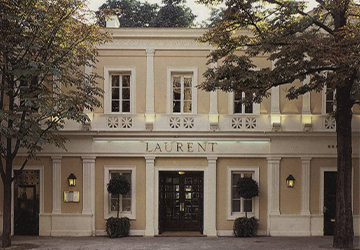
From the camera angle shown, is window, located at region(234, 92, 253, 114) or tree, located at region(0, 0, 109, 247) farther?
window, located at region(234, 92, 253, 114)

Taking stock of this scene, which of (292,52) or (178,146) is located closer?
(292,52)

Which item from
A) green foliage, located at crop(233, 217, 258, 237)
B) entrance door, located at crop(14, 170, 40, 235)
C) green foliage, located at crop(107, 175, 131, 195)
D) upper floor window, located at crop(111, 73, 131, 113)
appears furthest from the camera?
upper floor window, located at crop(111, 73, 131, 113)

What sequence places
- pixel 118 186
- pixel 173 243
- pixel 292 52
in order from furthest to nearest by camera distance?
1. pixel 118 186
2. pixel 173 243
3. pixel 292 52

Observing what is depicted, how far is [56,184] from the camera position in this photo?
18.6 metres

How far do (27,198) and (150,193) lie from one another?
4.83 m

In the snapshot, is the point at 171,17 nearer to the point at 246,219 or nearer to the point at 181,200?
the point at 181,200

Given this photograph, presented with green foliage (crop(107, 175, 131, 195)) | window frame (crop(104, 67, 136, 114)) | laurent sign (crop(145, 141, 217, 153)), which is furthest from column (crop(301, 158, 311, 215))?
window frame (crop(104, 67, 136, 114))

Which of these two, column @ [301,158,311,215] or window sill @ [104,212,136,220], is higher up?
column @ [301,158,311,215]

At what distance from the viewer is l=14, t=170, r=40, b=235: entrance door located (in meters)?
18.7

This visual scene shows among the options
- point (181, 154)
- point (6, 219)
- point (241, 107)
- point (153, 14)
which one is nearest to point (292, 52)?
point (241, 107)

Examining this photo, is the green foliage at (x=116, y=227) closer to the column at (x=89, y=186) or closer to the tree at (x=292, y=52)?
the column at (x=89, y=186)

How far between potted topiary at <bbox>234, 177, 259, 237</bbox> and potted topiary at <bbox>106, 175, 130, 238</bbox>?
4.19 metres

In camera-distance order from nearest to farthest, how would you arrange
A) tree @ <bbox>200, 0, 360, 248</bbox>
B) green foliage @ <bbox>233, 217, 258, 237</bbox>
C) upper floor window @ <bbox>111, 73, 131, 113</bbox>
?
1. tree @ <bbox>200, 0, 360, 248</bbox>
2. green foliage @ <bbox>233, 217, 258, 237</bbox>
3. upper floor window @ <bbox>111, 73, 131, 113</bbox>

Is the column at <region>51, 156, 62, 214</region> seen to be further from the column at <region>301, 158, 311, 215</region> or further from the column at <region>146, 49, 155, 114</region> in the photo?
the column at <region>301, 158, 311, 215</region>
